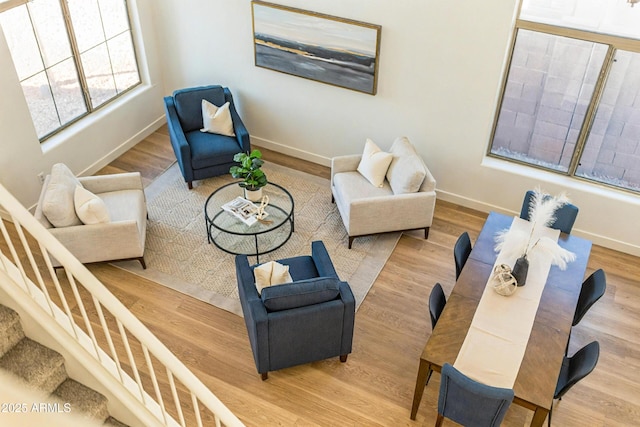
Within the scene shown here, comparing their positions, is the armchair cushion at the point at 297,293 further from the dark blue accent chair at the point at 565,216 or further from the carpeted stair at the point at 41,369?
the dark blue accent chair at the point at 565,216

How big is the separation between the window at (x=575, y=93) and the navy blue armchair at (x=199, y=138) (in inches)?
114

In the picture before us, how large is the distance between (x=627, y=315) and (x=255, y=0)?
195 inches

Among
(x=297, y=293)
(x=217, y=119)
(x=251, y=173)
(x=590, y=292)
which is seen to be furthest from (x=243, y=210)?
(x=590, y=292)

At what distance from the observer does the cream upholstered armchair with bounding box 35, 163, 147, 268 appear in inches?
211

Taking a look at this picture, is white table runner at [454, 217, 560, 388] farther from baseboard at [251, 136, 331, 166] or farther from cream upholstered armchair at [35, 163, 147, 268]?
cream upholstered armchair at [35, 163, 147, 268]

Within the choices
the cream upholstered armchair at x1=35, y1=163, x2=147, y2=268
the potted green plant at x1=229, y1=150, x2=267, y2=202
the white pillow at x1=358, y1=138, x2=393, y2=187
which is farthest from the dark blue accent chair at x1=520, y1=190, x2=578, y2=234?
the cream upholstered armchair at x1=35, y1=163, x2=147, y2=268

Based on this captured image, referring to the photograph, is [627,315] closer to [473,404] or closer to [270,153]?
[473,404]

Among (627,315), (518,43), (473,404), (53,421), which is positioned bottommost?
(627,315)

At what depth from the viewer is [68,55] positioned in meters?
6.55

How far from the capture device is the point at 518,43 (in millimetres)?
5812

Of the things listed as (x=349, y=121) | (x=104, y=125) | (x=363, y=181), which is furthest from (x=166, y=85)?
(x=363, y=181)

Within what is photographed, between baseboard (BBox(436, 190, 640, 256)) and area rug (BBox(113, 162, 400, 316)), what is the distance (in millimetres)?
928

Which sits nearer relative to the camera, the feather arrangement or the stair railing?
the stair railing

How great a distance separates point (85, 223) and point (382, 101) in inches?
131
